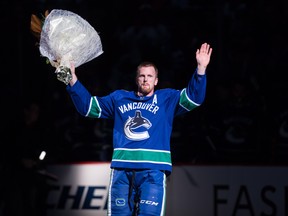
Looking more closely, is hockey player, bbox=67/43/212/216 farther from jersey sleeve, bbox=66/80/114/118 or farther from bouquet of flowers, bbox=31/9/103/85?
bouquet of flowers, bbox=31/9/103/85

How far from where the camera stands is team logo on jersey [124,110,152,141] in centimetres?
866

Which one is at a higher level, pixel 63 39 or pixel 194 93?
pixel 63 39

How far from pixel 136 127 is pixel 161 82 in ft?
14.5

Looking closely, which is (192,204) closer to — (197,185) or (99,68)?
(197,185)

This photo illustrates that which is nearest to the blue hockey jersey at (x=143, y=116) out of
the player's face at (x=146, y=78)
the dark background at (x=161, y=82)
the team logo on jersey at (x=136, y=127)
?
the team logo on jersey at (x=136, y=127)

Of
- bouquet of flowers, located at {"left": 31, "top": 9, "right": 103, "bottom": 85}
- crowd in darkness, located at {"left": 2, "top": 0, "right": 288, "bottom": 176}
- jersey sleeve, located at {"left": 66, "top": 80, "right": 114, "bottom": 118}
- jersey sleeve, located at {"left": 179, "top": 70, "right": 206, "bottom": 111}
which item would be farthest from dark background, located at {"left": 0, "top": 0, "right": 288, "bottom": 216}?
jersey sleeve, located at {"left": 179, "top": 70, "right": 206, "bottom": 111}

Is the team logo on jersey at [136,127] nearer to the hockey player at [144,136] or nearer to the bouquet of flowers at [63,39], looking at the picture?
the hockey player at [144,136]

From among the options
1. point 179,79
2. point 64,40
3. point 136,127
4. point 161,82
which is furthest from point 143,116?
point 179,79

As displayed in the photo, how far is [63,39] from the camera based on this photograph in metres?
8.67

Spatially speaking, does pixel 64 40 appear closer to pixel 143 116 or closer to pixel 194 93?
pixel 143 116

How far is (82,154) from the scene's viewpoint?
1285cm

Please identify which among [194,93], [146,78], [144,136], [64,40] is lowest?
[144,136]

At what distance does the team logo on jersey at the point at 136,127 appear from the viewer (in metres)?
8.66

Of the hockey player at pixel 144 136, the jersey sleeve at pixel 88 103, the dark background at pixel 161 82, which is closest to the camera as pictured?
the hockey player at pixel 144 136
